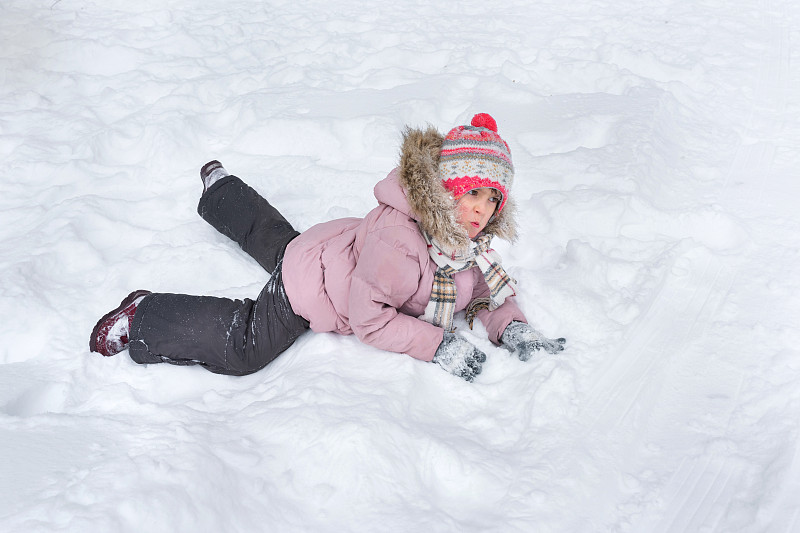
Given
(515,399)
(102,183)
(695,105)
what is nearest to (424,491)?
(515,399)

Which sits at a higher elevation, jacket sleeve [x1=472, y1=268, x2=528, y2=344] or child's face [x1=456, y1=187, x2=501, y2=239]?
child's face [x1=456, y1=187, x2=501, y2=239]

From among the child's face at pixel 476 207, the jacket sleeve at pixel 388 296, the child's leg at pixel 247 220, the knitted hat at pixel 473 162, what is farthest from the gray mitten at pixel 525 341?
the child's leg at pixel 247 220

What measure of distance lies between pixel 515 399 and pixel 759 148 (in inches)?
95.2

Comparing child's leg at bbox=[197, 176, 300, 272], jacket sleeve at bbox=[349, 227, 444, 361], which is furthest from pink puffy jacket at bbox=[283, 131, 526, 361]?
child's leg at bbox=[197, 176, 300, 272]

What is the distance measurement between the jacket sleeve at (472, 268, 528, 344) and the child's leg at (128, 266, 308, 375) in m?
0.66

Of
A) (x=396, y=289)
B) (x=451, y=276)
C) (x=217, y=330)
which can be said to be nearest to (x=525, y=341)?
(x=451, y=276)

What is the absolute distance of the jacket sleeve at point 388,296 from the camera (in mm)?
1948

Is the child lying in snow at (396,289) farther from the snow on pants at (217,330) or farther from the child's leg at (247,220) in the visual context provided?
the child's leg at (247,220)

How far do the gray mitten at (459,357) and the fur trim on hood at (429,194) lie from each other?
0.31m

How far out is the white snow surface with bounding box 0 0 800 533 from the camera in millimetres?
1500

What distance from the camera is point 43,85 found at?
13.7 feet

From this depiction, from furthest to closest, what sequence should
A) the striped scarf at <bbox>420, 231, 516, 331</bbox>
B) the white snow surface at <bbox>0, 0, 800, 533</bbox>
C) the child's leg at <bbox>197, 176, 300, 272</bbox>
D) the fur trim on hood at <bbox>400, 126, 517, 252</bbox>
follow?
the child's leg at <bbox>197, 176, 300, 272</bbox> → the striped scarf at <bbox>420, 231, 516, 331</bbox> → the fur trim on hood at <bbox>400, 126, 517, 252</bbox> → the white snow surface at <bbox>0, 0, 800, 533</bbox>

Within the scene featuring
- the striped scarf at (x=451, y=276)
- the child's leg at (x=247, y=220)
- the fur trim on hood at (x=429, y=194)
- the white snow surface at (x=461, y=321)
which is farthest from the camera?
the child's leg at (x=247, y=220)

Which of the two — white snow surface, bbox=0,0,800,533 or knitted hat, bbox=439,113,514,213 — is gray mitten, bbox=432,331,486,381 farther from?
knitted hat, bbox=439,113,514,213
